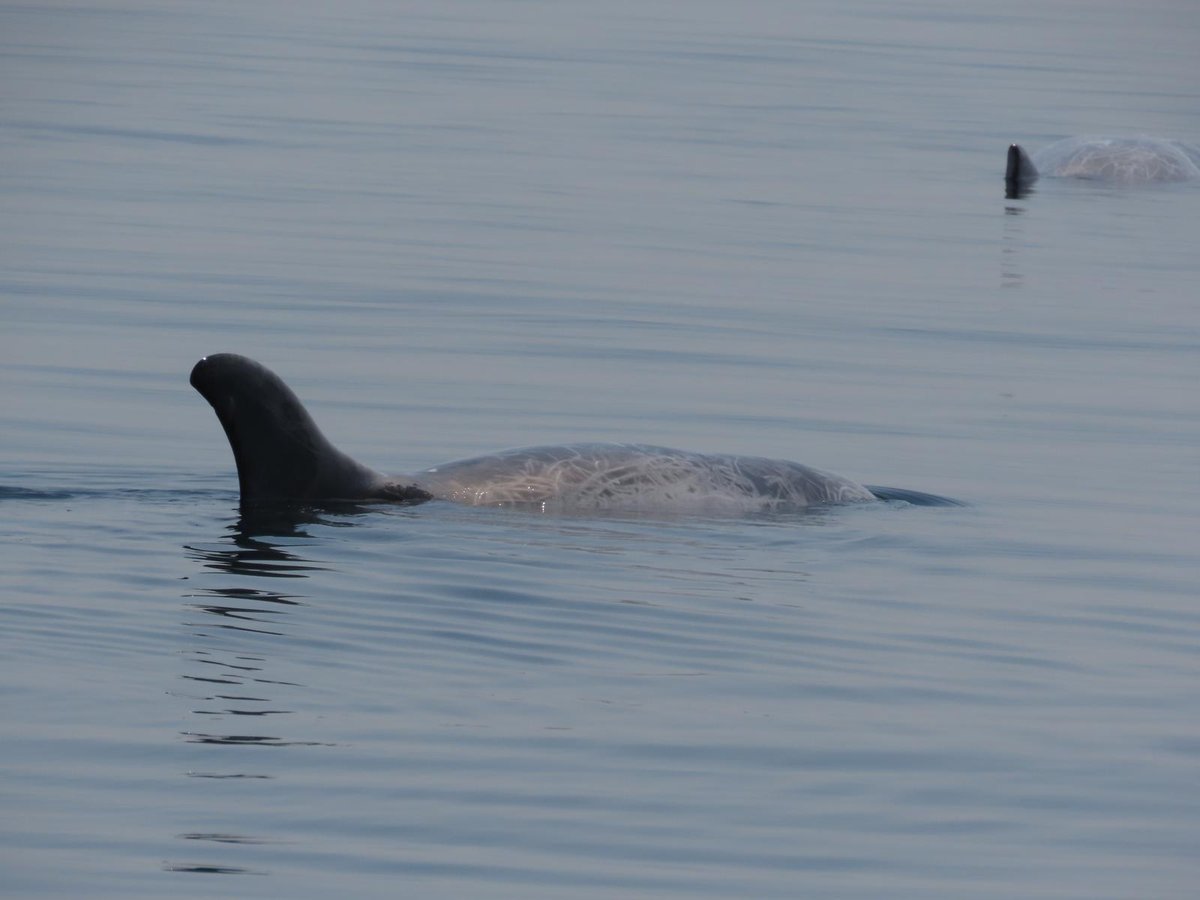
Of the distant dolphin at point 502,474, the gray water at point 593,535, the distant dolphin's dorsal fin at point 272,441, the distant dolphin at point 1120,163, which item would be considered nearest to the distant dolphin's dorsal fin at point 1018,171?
the distant dolphin at point 1120,163

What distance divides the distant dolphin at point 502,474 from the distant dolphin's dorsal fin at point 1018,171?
17978 millimetres

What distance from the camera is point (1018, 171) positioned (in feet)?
106

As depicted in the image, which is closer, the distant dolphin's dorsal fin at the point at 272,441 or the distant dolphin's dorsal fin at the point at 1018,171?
the distant dolphin's dorsal fin at the point at 272,441

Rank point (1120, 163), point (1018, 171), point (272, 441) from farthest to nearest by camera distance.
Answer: point (1120, 163) → point (1018, 171) → point (272, 441)

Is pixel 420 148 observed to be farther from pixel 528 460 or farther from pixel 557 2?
pixel 557 2

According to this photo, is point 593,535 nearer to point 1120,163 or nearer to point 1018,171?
point 1018,171

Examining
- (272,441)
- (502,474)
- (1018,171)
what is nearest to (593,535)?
(502,474)

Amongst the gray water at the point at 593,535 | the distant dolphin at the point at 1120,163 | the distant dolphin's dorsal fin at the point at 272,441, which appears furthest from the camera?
the distant dolphin at the point at 1120,163

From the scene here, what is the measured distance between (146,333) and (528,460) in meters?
6.96

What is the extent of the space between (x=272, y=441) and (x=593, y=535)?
1.82 metres

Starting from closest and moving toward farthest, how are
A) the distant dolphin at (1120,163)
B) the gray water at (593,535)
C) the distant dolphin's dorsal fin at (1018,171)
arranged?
the gray water at (593,535) < the distant dolphin's dorsal fin at (1018,171) < the distant dolphin at (1120,163)

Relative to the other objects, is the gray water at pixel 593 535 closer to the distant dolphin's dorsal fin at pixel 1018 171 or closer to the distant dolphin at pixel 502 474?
the distant dolphin at pixel 502 474

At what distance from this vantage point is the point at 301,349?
19.6 meters

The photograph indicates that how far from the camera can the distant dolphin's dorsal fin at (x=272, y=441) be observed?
42.8ft
